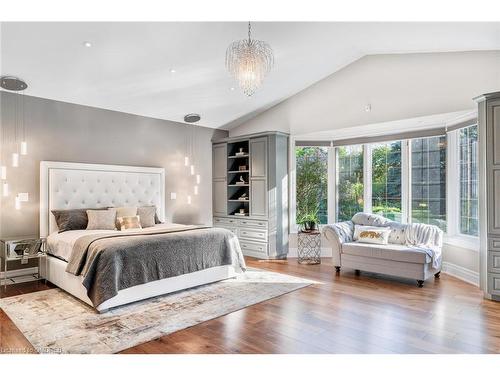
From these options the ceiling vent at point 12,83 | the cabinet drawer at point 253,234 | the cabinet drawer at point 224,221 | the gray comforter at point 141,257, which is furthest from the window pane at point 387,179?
the ceiling vent at point 12,83

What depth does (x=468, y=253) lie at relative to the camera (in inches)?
177

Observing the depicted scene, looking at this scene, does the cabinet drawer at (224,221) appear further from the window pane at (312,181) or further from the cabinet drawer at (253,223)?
the window pane at (312,181)

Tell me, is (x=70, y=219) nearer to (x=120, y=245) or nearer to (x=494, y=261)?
(x=120, y=245)

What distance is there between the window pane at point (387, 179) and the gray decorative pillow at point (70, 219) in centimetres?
451

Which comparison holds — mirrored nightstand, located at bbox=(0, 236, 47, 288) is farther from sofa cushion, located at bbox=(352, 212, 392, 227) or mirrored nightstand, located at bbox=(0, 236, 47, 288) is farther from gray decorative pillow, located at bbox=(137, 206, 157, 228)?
sofa cushion, located at bbox=(352, 212, 392, 227)

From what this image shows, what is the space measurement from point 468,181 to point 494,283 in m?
1.54

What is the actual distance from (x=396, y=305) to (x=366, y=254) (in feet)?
3.65

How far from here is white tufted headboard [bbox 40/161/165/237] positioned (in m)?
4.60

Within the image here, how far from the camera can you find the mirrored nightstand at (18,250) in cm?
402

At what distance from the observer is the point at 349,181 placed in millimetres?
6059

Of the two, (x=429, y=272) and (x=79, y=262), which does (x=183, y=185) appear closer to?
(x=79, y=262)

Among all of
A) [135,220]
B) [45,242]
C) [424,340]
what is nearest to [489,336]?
[424,340]

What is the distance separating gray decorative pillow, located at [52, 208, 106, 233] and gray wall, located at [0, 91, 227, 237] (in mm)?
307

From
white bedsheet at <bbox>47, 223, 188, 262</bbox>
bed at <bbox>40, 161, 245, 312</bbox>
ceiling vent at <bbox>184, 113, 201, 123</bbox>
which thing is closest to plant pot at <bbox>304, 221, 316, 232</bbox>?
bed at <bbox>40, 161, 245, 312</bbox>
